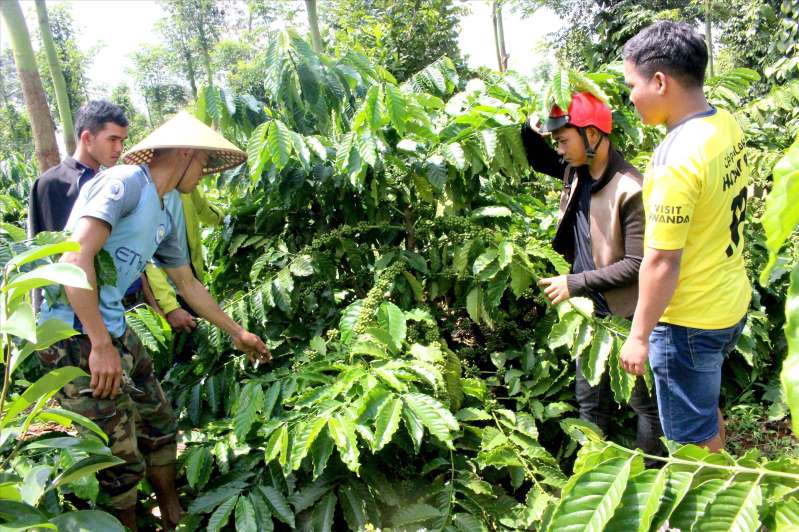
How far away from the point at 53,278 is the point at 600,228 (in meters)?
1.83

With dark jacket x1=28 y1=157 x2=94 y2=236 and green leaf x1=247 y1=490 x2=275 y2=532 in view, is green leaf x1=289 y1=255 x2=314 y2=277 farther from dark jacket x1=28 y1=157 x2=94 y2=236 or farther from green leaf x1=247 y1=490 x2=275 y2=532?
dark jacket x1=28 y1=157 x2=94 y2=236

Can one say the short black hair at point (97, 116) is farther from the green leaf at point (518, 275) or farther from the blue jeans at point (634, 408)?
the blue jeans at point (634, 408)

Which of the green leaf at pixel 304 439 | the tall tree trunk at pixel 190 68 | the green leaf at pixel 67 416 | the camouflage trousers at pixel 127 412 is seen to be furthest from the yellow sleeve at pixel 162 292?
Answer: the tall tree trunk at pixel 190 68

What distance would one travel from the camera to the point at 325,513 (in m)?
1.95

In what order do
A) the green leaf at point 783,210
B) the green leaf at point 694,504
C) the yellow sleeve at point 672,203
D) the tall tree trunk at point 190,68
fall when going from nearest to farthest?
the green leaf at point 783,210, the green leaf at point 694,504, the yellow sleeve at point 672,203, the tall tree trunk at point 190,68

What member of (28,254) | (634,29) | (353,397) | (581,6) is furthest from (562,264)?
(581,6)

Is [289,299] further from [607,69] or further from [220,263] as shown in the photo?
[607,69]

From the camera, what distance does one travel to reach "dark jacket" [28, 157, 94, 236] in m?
2.97

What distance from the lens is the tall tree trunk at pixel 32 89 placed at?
24.1ft

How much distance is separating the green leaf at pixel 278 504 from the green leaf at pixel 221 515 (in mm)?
102

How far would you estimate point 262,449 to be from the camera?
2160mm

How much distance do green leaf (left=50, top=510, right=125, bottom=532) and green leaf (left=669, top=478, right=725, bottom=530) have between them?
39.2 inches

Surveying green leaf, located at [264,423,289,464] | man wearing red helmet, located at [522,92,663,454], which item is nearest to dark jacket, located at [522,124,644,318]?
man wearing red helmet, located at [522,92,663,454]

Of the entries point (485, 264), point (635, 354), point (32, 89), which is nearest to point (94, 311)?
point (485, 264)
